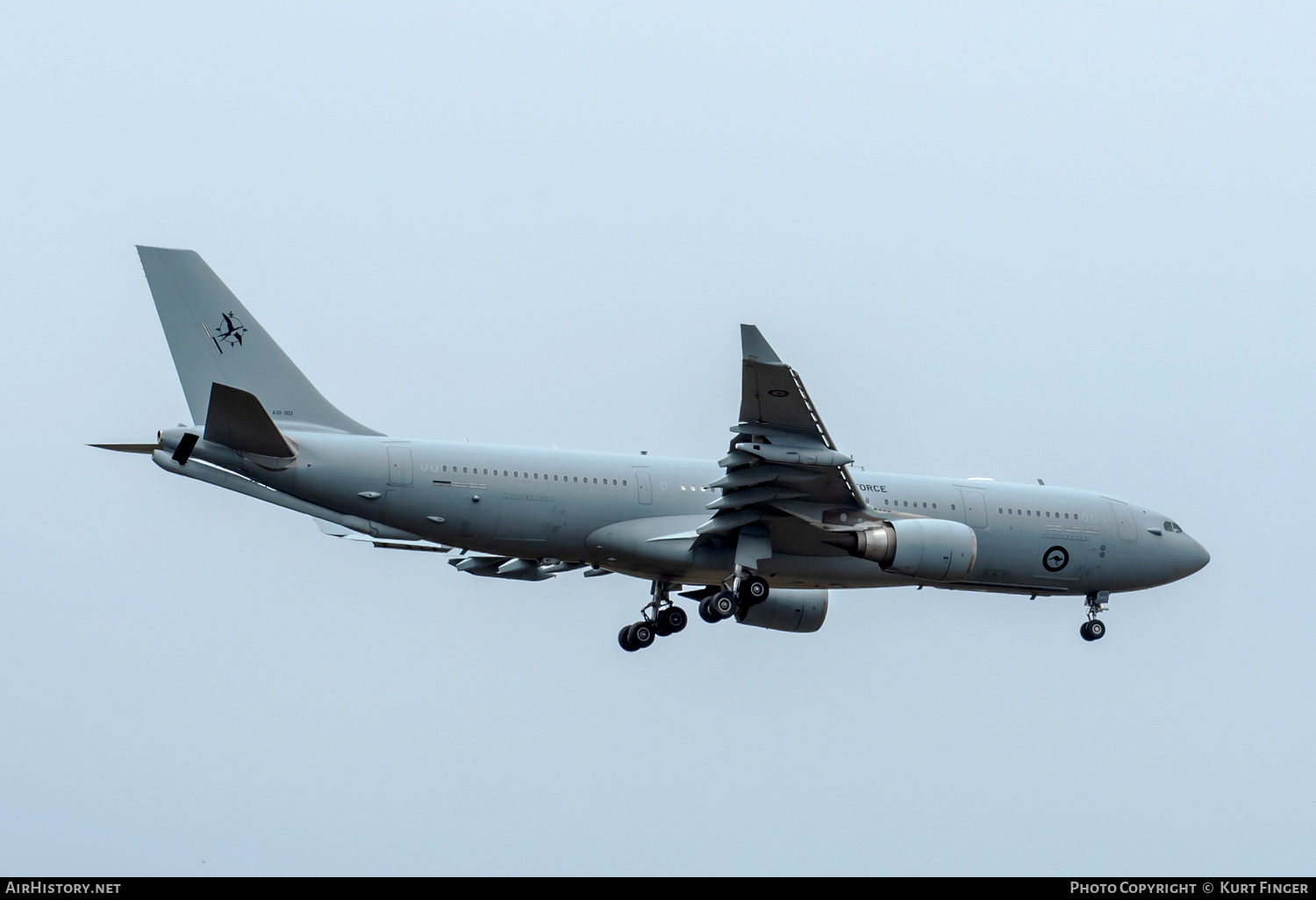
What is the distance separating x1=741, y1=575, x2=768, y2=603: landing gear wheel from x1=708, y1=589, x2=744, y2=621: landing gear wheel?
0.26 metres

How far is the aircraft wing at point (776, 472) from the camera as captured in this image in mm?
28000

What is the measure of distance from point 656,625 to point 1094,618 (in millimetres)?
10248

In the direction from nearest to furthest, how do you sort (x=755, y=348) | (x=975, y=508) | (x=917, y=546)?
(x=755, y=348) → (x=917, y=546) → (x=975, y=508)

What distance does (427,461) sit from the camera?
29.9 metres

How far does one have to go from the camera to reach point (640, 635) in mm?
35094

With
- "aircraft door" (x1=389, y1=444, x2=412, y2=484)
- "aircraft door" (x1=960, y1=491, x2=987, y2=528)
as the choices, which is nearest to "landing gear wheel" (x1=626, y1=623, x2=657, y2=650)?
"aircraft door" (x1=960, y1=491, x2=987, y2=528)

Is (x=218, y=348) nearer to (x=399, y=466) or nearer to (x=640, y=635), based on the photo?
(x=399, y=466)

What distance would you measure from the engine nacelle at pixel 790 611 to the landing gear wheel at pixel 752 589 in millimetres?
4617

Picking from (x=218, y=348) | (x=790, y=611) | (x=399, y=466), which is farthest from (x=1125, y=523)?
(x=218, y=348)

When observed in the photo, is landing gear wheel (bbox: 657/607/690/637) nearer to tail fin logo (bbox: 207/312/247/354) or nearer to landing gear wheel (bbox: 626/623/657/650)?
landing gear wheel (bbox: 626/623/657/650)

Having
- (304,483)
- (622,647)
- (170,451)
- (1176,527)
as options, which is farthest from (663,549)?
(1176,527)

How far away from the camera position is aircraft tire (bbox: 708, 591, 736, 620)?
3203 centimetres

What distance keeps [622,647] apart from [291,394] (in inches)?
378
